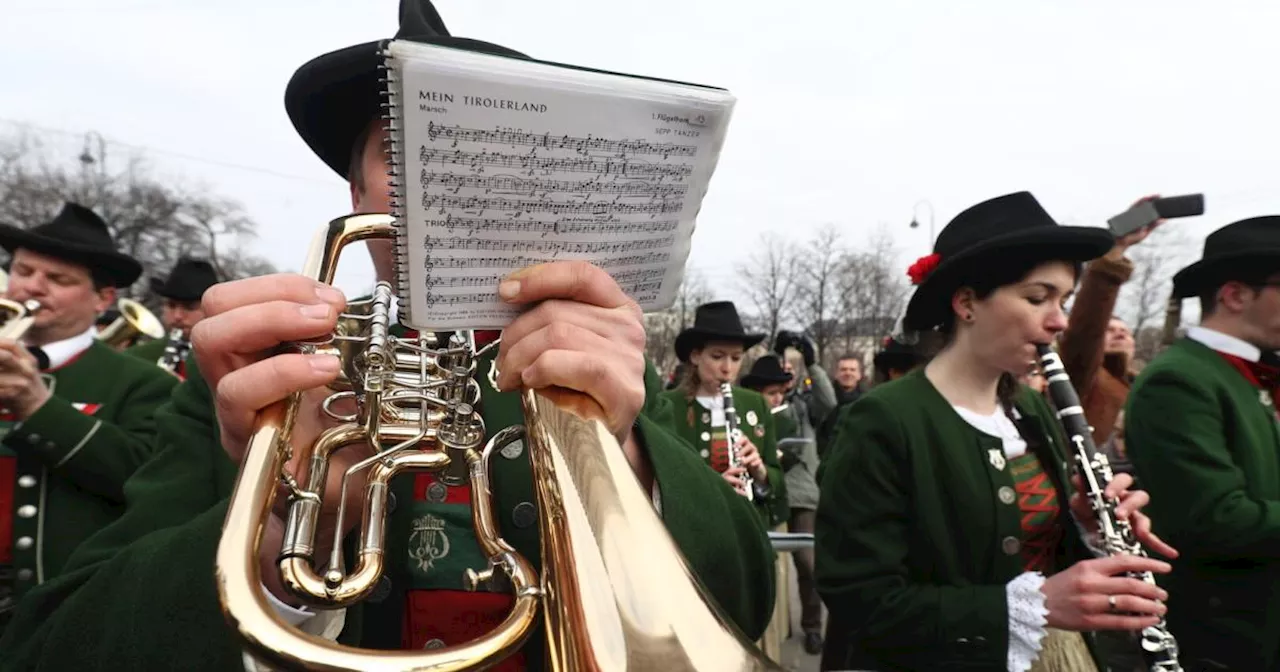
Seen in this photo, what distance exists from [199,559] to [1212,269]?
3.82m

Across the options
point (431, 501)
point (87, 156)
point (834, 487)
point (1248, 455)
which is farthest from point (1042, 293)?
point (87, 156)

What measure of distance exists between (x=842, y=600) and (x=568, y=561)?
161cm

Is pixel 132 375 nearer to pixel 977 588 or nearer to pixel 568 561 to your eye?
pixel 568 561

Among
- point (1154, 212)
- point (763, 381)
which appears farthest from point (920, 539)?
point (763, 381)

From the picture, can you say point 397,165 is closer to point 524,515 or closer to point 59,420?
point 524,515

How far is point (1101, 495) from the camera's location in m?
2.25

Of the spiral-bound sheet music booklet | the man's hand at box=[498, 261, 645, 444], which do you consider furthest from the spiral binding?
the man's hand at box=[498, 261, 645, 444]

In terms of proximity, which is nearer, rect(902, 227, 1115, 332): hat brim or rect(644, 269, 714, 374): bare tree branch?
rect(902, 227, 1115, 332): hat brim

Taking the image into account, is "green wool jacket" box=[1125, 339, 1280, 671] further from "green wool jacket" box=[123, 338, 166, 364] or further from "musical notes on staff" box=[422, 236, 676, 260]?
"green wool jacket" box=[123, 338, 166, 364]

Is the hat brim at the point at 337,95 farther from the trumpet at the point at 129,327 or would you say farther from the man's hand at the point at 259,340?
the trumpet at the point at 129,327

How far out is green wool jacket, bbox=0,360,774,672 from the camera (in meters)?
1.10

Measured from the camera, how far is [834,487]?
241 centimetres

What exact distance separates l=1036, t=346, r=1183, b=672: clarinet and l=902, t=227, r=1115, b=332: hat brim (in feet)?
1.09

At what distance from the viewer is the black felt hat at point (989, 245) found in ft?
7.80
